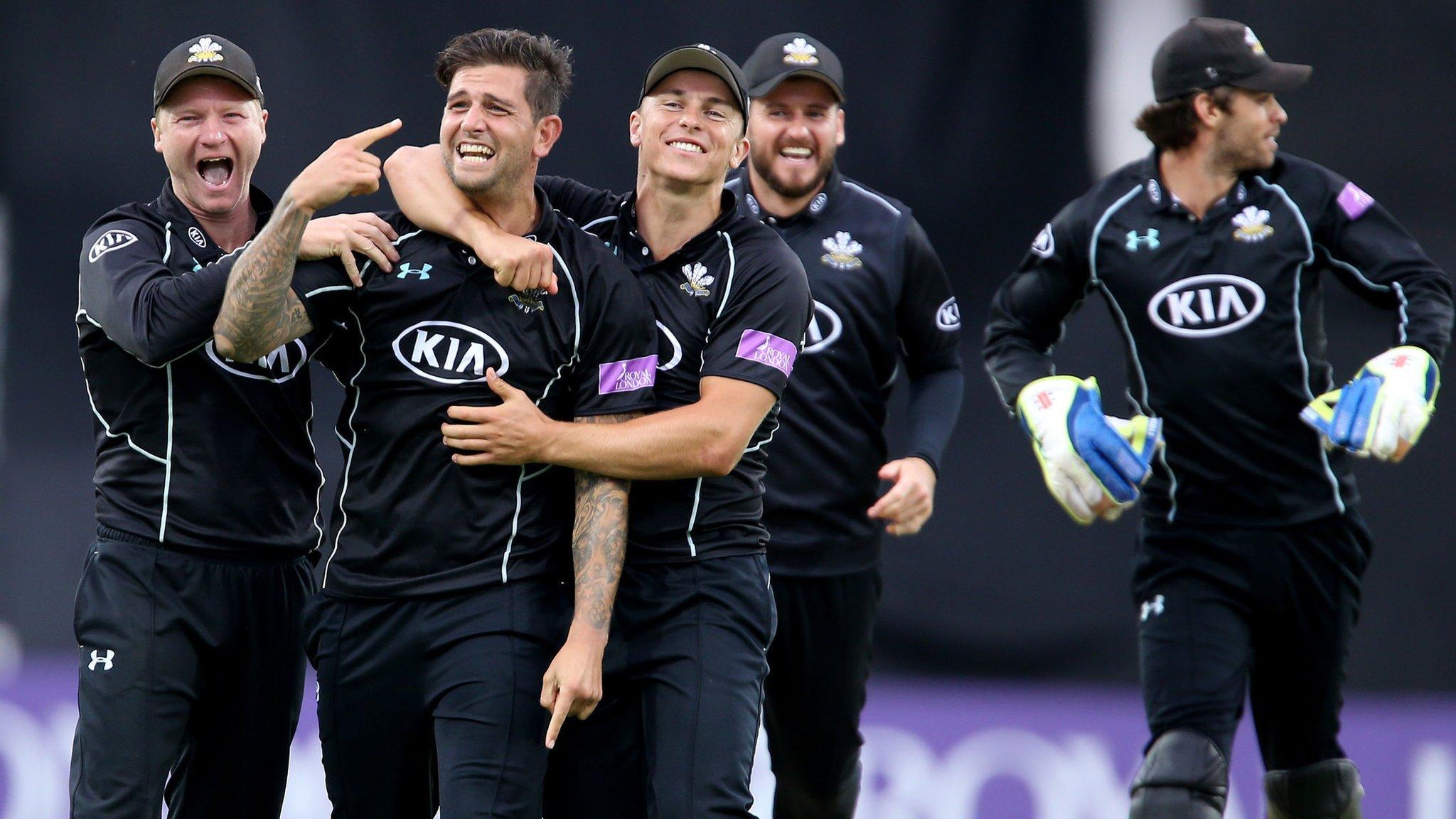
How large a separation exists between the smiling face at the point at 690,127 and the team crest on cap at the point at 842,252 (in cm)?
105

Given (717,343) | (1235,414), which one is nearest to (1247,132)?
(1235,414)

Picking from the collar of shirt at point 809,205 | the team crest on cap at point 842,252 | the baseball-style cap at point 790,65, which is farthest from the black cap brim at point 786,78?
the team crest on cap at point 842,252

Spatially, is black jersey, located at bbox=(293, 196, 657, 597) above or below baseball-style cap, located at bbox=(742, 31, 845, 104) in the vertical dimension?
below

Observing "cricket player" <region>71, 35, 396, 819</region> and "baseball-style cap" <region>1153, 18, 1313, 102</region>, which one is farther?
"baseball-style cap" <region>1153, 18, 1313, 102</region>

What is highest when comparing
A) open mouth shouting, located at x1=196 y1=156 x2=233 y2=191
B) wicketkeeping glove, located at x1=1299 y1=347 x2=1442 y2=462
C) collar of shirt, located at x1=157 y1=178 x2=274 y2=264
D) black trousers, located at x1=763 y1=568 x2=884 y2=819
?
open mouth shouting, located at x1=196 y1=156 x2=233 y2=191

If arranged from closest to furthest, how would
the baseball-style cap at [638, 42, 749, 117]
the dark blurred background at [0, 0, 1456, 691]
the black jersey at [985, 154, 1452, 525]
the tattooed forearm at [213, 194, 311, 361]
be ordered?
the tattooed forearm at [213, 194, 311, 361] → the baseball-style cap at [638, 42, 749, 117] → the black jersey at [985, 154, 1452, 525] → the dark blurred background at [0, 0, 1456, 691]

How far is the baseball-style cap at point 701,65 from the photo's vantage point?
4.01 meters

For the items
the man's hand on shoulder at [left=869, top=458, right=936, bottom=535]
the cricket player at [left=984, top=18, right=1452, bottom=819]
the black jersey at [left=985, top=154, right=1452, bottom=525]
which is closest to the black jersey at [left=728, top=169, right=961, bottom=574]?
the man's hand on shoulder at [left=869, top=458, right=936, bottom=535]

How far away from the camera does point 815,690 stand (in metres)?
5.00

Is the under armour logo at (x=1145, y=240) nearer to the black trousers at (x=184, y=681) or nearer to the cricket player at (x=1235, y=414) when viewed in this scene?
the cricket player at (x=1235, y=414)

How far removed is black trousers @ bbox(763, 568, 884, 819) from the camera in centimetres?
499

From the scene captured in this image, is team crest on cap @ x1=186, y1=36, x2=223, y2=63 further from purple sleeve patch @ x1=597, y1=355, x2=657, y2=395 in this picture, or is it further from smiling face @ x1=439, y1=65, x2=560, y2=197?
purple sleeve patch @ x1=597, y1=355, x2=657, y2=395

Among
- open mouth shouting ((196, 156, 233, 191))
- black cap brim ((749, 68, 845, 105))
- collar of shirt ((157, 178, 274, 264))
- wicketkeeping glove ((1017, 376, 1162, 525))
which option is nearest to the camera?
collar of shirt ((157, 178, 274, 264))

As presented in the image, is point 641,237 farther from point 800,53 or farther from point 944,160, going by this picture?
point 944,160
